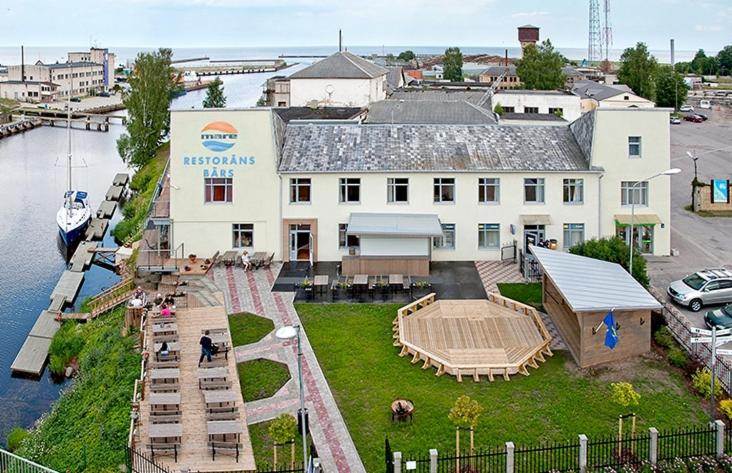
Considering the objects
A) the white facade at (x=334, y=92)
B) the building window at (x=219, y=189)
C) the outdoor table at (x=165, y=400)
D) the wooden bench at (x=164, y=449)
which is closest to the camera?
the wooden bench at (x=164, y=449)

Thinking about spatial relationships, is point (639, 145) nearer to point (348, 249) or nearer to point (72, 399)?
point (348, 249)

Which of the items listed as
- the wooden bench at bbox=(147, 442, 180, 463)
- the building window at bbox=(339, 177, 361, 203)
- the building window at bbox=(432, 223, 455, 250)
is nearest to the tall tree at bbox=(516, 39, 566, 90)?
the building window at bbox=(432, 223, 455, 250)

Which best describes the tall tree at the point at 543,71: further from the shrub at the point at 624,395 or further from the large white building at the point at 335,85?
the shrub at the point at 624,395

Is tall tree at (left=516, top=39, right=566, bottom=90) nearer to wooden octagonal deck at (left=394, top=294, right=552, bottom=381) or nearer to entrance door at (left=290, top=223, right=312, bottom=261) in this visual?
entrance door at (left=290, top=223, right=312, bottom=261)

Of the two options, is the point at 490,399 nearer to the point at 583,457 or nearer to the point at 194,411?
the point at 583,457

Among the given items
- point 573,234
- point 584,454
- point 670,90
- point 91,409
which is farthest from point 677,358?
point 670,90

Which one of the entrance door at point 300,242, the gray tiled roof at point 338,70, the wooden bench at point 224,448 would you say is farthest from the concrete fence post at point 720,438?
the gray tiled roof at point 338,70
